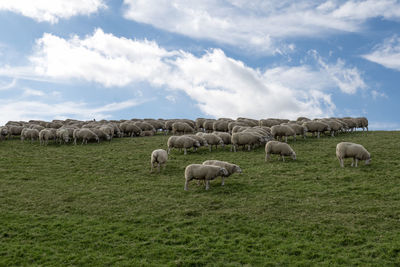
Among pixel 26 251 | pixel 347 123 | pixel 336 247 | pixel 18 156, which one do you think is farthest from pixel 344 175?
pixel 18 156

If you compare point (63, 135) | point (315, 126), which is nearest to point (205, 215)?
point (315, 126)

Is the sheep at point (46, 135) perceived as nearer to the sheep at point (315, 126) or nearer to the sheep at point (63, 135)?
the sheep at point (63, 135)

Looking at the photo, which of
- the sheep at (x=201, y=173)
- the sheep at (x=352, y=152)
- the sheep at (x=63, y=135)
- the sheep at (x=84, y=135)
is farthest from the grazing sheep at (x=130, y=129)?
the sheep at (x=352, y=152)

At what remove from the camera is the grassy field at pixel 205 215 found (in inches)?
521

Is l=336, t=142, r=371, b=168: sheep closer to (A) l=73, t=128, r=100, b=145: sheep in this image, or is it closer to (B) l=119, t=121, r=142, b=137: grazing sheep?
(A) l=73, t=128, r=100, b=145: sheep

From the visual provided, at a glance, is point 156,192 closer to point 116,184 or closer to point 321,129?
point 116,184

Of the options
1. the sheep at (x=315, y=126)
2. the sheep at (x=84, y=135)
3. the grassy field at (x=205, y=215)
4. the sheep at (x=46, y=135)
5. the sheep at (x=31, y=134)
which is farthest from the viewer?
the sheep at (x=31, y=134)

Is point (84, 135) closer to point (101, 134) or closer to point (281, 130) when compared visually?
point (101, 134)

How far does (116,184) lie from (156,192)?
4051 mm

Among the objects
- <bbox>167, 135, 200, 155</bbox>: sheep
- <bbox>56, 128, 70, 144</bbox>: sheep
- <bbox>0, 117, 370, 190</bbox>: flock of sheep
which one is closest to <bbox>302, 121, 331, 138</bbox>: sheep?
<bbox>0, 117, 370, 190</bbox>: flock of sheep

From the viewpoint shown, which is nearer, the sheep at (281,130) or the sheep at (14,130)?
the sheep at (281,130)

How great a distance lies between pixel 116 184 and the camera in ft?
75.3

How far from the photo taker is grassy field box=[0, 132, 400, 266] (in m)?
13.2

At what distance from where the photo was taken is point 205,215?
1672 centimetres
